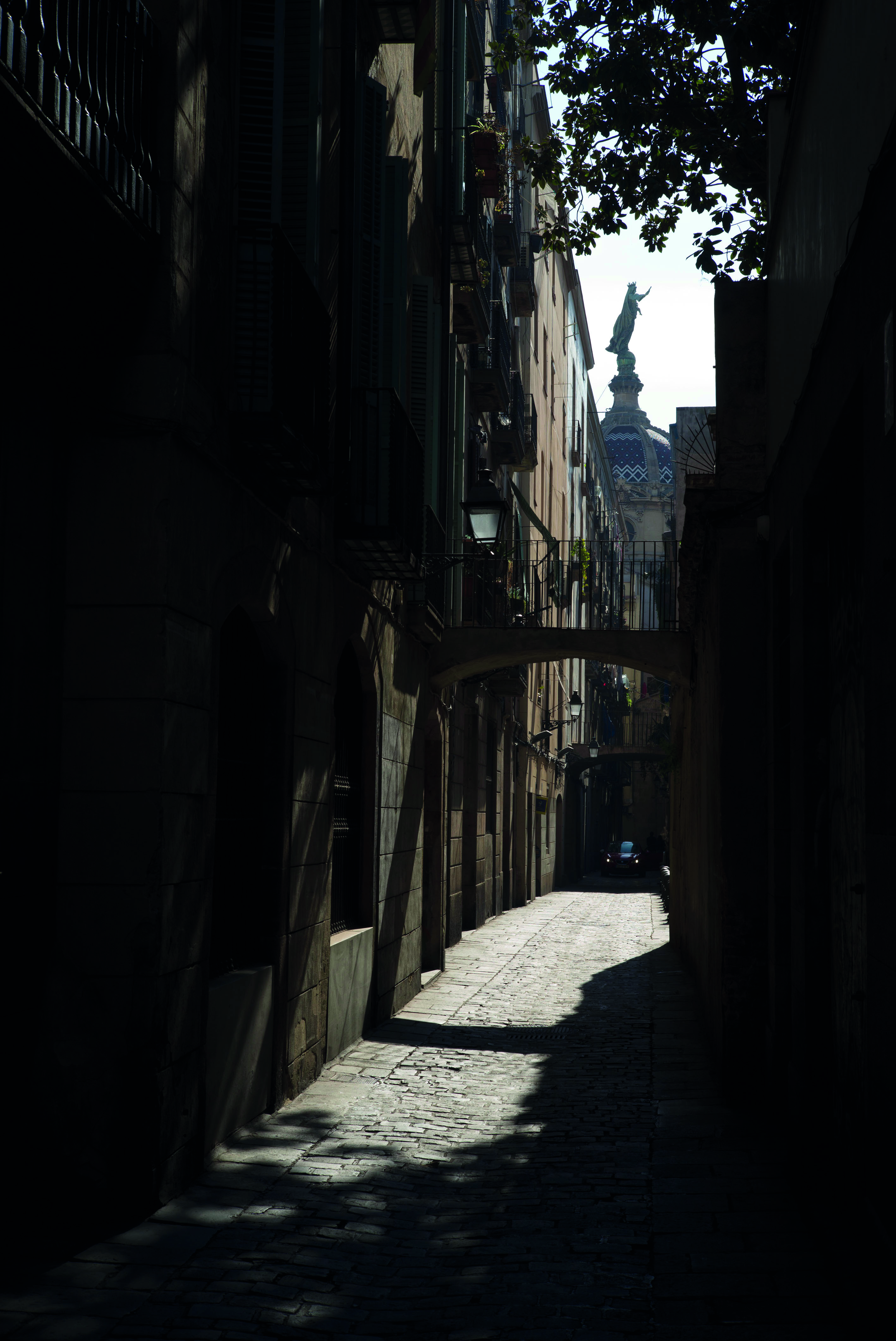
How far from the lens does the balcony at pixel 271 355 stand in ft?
22.6

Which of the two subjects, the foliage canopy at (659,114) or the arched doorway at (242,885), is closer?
the arched doorway at (242,885)

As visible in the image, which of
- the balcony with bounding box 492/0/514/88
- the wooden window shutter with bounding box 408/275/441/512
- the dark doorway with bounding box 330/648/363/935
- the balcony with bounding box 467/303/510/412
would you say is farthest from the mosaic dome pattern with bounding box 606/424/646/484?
the dark doorway with bounding box 330/648/363/935

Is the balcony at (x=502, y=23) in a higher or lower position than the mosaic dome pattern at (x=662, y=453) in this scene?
lower

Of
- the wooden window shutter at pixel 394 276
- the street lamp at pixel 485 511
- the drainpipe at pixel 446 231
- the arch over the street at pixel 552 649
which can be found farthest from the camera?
the arch over the street at pixel 552 649

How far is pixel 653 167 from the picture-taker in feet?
45.7

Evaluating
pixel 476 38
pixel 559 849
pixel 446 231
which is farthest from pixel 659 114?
pixel 559 849

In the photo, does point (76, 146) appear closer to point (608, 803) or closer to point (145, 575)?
point (145, 575)

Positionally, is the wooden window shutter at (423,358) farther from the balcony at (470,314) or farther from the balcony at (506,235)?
the balcony at (506,235)

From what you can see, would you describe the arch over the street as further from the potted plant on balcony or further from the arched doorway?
the arched doorway

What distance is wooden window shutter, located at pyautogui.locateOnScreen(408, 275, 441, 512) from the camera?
500 inches

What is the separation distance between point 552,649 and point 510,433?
26.5 feet

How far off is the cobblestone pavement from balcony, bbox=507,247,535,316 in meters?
18.3

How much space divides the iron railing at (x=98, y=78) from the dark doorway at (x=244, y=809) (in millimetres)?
2592

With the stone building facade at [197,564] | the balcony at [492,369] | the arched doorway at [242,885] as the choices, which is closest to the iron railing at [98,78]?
the stone building facade at [197,564]
